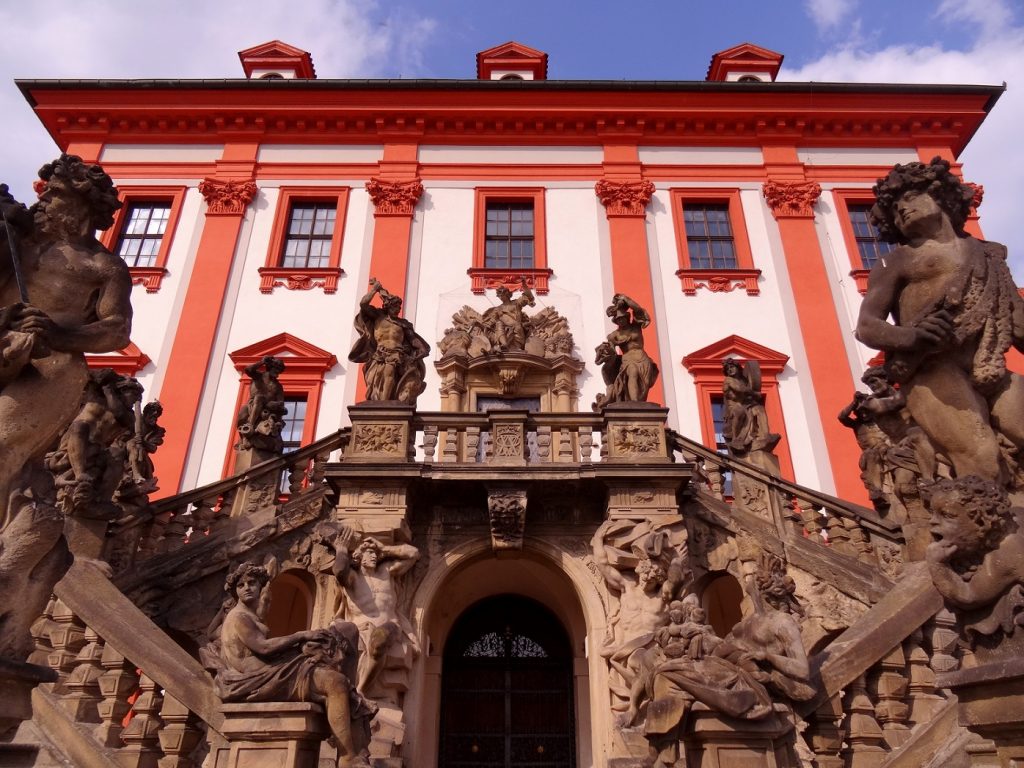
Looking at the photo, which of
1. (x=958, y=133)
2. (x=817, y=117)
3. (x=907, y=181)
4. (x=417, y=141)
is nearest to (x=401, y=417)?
(x=907, y=181)

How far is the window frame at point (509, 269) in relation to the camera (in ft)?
47.8

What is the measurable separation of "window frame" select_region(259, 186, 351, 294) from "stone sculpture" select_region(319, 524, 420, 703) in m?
8.52

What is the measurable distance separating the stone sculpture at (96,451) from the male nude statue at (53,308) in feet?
10.3

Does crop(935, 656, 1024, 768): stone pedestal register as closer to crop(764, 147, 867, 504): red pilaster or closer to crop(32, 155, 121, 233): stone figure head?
crop(32, 155, 121, 233): stone figure head

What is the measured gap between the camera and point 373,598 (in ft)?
23.1

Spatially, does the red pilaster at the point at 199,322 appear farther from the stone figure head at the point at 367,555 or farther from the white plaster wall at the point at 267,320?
the stone figure head at the point at 367,555

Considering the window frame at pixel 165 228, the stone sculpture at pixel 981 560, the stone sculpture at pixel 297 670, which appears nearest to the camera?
the stone sculpture at pixel 981 560

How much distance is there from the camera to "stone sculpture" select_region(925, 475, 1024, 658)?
323 cm

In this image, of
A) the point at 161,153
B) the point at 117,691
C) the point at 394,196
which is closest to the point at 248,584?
the point at 117,691

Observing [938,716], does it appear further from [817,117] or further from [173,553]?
[817,117]

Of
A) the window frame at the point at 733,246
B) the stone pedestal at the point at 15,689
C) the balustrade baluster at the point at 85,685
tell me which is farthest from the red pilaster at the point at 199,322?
the window frame at the point at 733,246

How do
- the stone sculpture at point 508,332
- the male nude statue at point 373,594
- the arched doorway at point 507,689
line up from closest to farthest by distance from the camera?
the male nude statue at point 373,594, the arched doorway at point 507,689, the stone sculpture at point 508,332

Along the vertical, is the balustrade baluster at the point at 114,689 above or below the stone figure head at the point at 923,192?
below

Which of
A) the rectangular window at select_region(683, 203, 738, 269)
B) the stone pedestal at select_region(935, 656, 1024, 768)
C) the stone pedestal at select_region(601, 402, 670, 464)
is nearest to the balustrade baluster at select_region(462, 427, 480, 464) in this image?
the stone pedestal at select_region(601, 402, 670, 464)
